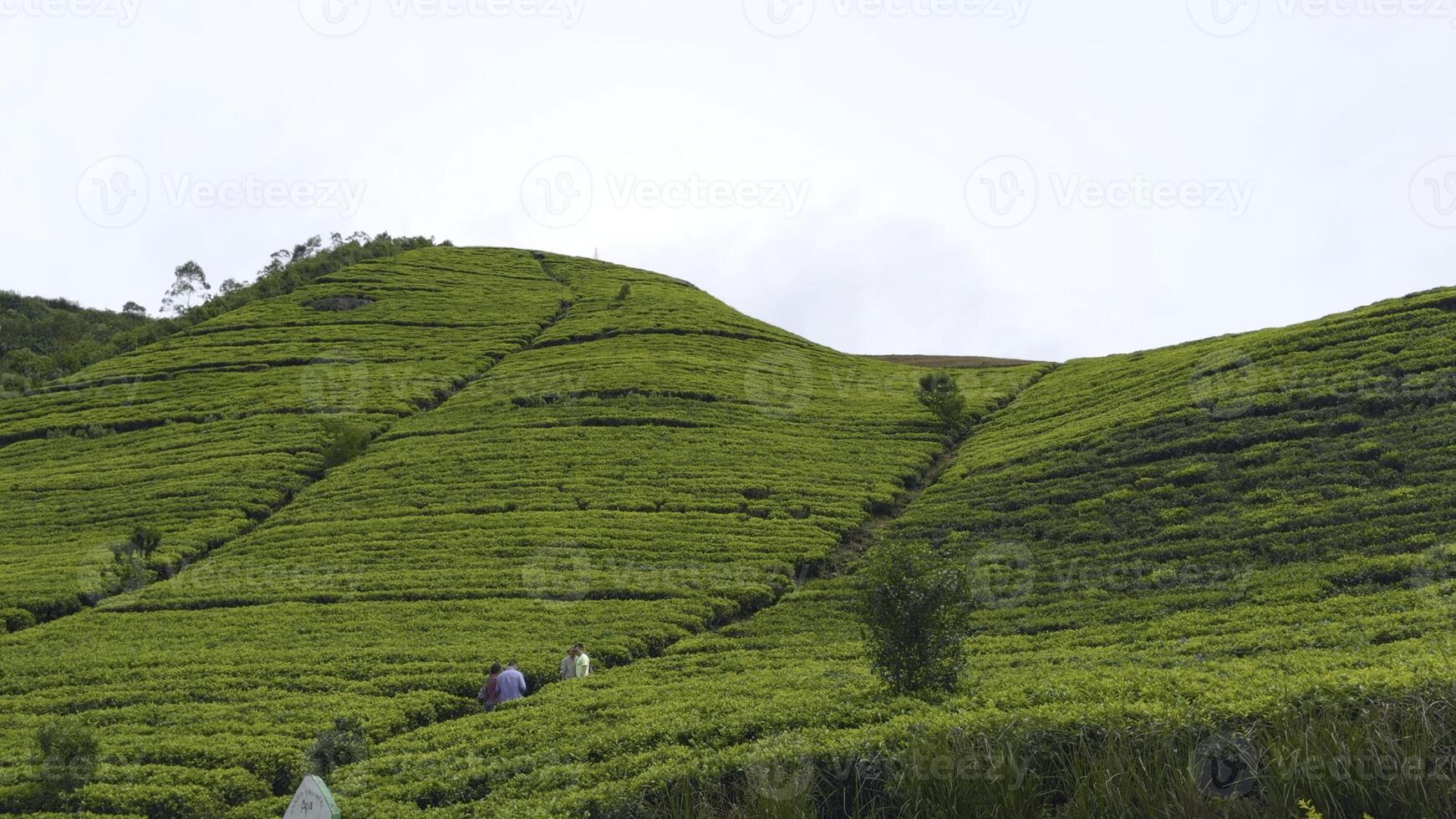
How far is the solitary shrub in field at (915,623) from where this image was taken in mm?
17328

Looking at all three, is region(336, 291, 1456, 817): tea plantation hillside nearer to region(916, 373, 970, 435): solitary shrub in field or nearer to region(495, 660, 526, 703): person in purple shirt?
region(495, 660, 526, 703): person in purple shirt

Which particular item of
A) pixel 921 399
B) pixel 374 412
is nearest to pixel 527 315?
pixel 374 412

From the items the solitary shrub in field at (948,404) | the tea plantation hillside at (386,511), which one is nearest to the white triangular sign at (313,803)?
the tea plantation hillside at (386,511)

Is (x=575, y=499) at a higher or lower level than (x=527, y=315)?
lower

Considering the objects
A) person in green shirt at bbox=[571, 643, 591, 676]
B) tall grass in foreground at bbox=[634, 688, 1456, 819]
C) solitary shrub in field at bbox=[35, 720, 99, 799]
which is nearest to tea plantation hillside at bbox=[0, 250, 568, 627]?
solitary shrub in field at bbox=[35, 720, 99, 799]

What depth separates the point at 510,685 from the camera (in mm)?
23531

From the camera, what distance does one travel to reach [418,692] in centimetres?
2395

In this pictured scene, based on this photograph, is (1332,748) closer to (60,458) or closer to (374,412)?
(374,412)

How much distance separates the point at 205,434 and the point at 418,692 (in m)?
34.8

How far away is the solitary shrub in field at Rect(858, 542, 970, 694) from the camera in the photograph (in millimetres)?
17328

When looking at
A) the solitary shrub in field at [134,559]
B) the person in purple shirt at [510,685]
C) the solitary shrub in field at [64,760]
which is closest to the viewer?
the solitary shrub in field at [64,760]

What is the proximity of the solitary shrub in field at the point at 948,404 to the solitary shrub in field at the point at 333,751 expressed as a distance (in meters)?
38.7

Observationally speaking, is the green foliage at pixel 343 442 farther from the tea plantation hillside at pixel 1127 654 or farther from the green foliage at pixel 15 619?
the tea plantation hillside at pixel 1127 654

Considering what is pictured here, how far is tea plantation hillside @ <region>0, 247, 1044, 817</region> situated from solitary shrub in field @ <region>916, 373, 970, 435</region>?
107cm
